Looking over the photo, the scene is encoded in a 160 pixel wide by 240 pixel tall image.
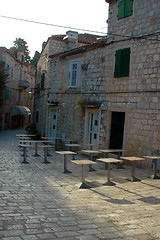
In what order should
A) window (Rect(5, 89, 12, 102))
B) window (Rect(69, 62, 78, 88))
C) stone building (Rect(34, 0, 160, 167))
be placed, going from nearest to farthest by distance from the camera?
1. stone building (Rect(34, 0, 160, 167))
2. window (Rect(69, 62, 78, 88))
3. window (Rect(5, 89, 12, 102))

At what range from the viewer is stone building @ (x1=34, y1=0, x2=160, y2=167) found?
32.5ft

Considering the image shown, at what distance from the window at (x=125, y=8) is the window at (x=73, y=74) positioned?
167 inches

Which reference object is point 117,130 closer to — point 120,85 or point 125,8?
point 120,85

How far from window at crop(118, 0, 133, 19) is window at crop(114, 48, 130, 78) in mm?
1532

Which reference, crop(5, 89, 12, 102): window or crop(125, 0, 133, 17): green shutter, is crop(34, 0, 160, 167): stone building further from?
crop(5, 89, 12, 102): window

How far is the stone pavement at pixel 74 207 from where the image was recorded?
413cm

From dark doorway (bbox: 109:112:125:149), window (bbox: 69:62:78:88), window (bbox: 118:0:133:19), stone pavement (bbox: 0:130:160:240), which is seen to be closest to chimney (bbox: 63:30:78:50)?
window (bbox: 69:62:78:88)

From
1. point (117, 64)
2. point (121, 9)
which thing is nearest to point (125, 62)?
point (117, 64)

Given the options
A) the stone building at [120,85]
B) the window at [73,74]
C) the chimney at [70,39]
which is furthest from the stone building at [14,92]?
the stone building at [120,85]

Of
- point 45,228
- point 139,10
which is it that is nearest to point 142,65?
point 139,10

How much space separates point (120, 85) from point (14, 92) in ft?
79.5

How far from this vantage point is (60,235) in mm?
3990

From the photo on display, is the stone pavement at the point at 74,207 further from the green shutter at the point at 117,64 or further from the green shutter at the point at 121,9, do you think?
the green shutter at the point at 121,9

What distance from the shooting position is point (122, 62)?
1117cm
